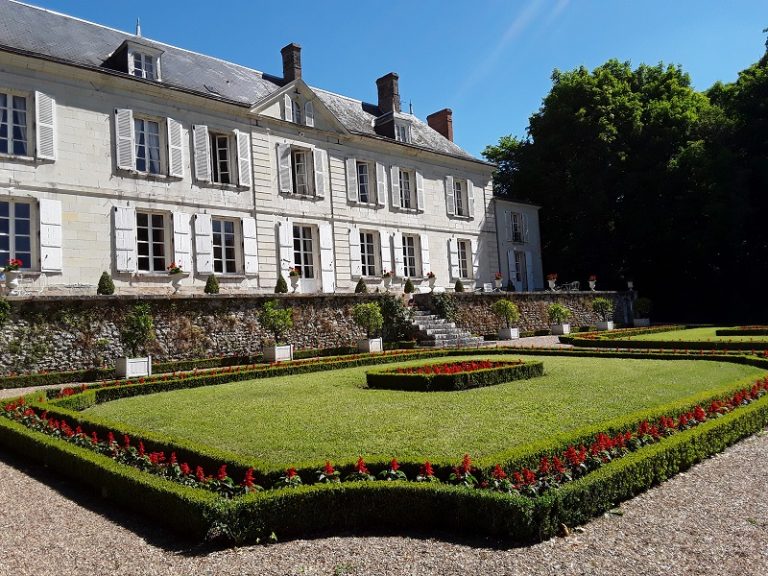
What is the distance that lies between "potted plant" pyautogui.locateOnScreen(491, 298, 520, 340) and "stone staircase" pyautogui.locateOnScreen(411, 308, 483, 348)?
60.9 inches

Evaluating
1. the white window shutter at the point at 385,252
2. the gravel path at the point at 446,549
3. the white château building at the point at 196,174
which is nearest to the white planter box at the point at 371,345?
the white château building at the point at 196,174

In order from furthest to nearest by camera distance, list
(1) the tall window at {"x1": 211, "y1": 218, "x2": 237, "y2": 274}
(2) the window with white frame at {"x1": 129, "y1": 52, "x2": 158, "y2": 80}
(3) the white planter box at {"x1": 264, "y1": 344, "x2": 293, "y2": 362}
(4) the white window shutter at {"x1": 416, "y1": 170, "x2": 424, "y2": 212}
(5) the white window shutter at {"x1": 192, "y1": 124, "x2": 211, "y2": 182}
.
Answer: (4) the white window shutter at {"x1": 416, "y1": 170, "x2": 424, "y2": 212}, (1) the tall window at {"x1": 211, "y1": 218, "x2": 237, "y2": 274}, (5) the white window shutter at {"x1": 192, "y1": 124, "x2": 211, "y2": 182}, (2) the window with white frame at {"x1": 129, "y1": 52, "x2": 158, "y2": 80}, (3) the white planter box at {"x1": 264, "y1": 344, "x2": 293, "y2": 362}

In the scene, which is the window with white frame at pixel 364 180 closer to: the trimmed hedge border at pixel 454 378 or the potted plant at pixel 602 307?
the potted plant at pixel 602 307

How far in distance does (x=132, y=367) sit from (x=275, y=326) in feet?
11.6

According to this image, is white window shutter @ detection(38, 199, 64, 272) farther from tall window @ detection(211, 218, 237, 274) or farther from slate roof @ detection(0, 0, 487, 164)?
tall window @ detection(211, 218, 237, 274)

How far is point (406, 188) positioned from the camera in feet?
76.0

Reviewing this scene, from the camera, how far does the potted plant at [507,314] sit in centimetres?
2003

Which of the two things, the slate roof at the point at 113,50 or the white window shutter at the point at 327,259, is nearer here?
the slate roof at the point at 113,50

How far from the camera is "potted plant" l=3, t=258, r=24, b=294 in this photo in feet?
41.2

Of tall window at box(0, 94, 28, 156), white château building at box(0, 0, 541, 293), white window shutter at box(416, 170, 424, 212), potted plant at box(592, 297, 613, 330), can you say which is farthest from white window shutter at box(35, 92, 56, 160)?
potted plant at box(592, 297, 613, 330)

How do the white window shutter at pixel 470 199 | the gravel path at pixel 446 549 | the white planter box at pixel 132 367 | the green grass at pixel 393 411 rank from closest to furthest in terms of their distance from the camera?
the gravel path at pixel 446 549 → the green grass at pixel 393 411 → the white planter box at pixel 132 367 → the white window shutter at pixel 470 199

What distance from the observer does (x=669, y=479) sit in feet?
17.0

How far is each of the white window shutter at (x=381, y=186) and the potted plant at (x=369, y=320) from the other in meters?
6.03

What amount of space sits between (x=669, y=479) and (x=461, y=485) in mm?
2030
